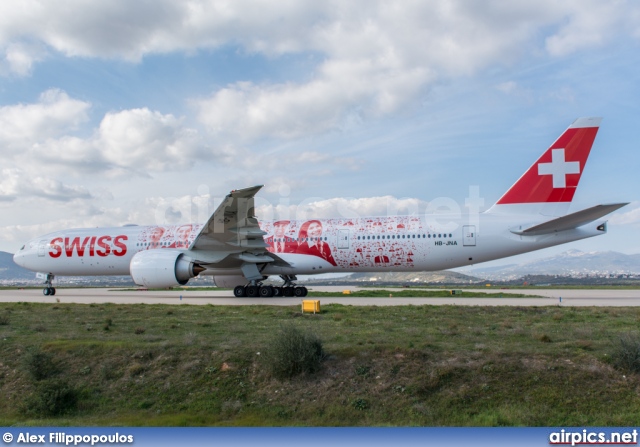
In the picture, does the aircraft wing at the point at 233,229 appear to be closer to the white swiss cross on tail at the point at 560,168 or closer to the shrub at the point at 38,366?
the shrub at the point at 38,366

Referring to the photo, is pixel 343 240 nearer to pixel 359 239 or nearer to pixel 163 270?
pixel 359 239

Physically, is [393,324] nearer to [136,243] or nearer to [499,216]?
[499,216]

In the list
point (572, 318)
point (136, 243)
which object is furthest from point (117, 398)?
point (136, 243)

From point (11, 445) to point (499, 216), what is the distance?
19909 mm

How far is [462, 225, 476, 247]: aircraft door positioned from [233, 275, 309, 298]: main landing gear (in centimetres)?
767

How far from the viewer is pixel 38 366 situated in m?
8.48

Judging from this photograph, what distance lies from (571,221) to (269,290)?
12.7m

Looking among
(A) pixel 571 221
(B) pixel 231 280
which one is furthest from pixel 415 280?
(A) pixel 571 221

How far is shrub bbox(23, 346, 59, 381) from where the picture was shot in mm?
8398

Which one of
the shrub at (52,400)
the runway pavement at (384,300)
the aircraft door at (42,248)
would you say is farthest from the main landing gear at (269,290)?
the shrub at (52,400)

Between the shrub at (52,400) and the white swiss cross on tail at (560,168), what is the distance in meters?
19.8

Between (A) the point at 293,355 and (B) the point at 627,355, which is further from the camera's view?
(A) the point at 293,355

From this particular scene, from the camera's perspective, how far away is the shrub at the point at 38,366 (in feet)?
27.6

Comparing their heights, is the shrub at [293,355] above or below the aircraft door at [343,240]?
below
